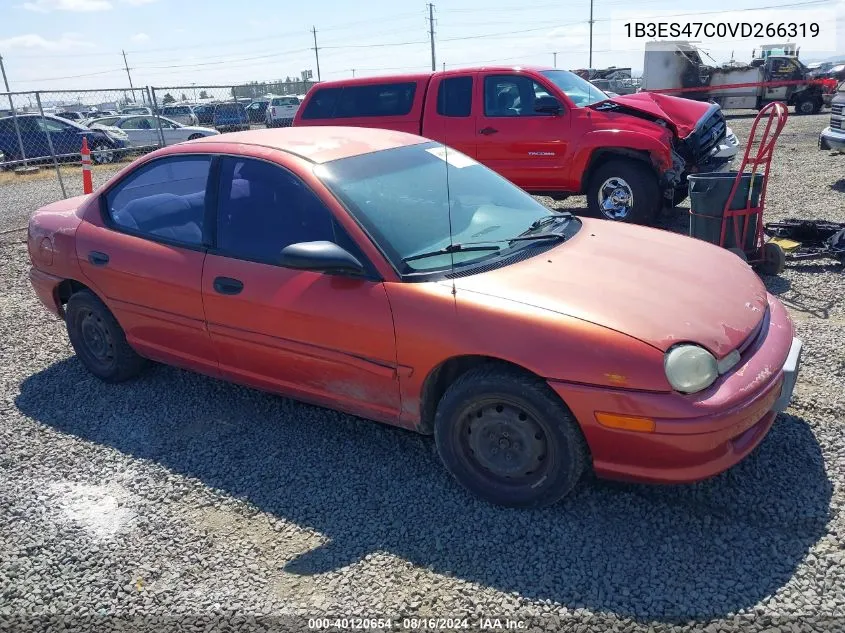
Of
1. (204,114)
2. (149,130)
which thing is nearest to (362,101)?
(149,130)

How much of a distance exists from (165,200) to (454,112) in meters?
5.14

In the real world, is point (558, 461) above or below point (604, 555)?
above

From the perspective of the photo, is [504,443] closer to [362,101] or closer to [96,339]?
[96,339]

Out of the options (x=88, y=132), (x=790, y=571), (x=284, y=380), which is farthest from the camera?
(x=88, y=132)

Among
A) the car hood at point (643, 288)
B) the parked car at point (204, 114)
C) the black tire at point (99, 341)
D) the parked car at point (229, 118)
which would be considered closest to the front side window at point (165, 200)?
the black tire at point (99, 341)

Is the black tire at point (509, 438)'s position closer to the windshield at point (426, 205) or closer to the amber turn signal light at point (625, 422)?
the amber turn signal light at point (625, 422)

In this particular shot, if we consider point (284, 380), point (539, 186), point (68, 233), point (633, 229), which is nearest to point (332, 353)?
point (284, 380)

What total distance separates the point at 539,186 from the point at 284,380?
214 inches

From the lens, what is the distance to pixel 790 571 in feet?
8.40

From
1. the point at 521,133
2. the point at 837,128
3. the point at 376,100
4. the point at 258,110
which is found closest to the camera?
the point at 521,133

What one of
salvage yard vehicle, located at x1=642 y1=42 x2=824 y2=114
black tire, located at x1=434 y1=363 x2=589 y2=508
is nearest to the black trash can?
black tire, located at x1=434 y1=363 x2=589 y2=508

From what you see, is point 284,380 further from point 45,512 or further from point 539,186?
point 539,186

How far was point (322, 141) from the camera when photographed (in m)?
→ 3.80

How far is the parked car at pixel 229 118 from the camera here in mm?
21406
